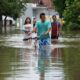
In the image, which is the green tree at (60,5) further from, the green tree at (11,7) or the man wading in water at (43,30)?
the man wading in water at (43,30)

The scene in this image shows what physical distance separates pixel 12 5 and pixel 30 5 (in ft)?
90.1

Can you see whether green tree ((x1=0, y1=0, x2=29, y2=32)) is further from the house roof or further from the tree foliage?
the house roof

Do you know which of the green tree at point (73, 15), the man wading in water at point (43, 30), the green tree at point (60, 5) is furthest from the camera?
the green tree at point (60, 5)

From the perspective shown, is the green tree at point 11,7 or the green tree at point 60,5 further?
the green tree at point 11,7

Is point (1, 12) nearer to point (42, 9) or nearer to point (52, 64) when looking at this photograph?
point (42, 9)

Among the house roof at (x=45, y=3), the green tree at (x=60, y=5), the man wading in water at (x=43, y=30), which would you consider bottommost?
the house roof at (x=45, y=3)

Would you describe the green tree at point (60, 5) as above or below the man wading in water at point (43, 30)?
below

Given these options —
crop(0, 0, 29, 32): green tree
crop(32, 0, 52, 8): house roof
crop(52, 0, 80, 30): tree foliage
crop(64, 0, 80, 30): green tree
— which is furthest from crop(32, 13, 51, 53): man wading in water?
crop(32, 0, 52, 8): house roof

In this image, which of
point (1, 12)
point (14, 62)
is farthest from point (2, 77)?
point (1, 12)

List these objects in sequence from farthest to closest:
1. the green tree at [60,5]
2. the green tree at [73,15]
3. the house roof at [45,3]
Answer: the house roof at [45,3], the green tree at [60,5], the green tree at [73,15]

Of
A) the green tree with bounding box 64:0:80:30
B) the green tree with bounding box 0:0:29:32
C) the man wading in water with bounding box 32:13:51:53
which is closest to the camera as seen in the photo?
the man wading in water with bounding box 32:13:51:53

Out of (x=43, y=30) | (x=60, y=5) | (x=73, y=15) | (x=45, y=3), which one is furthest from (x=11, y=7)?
(x=43, y=30)

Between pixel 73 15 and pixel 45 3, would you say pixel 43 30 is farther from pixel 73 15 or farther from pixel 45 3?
pixel 45 3

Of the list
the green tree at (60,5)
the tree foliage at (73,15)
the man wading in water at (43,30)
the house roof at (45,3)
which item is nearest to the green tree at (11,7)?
the green tree at (60,5)
